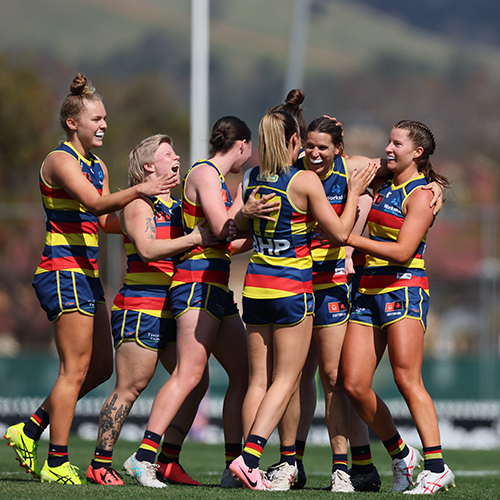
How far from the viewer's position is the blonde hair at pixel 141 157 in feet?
17.6

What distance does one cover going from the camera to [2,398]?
39.7ft

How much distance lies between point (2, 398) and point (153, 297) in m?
7.76

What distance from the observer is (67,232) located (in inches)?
210

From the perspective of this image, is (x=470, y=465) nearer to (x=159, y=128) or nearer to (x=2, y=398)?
(x=2, y=398)

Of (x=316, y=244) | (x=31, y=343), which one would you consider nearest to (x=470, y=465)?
(x=316, y=244)

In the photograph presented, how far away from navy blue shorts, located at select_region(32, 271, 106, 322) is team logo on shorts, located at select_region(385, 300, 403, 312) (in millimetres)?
1948

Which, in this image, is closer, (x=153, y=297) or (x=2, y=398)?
(x=153, y=297)

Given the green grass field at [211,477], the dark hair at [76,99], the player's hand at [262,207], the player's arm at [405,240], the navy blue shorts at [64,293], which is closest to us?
the green grass field at [211,477]

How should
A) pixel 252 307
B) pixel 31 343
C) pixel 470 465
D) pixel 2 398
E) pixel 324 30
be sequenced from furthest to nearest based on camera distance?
1. pixel 324 30
2. pixel 31 343
3. pixel 2 398
4. pixel 470 465
5. pixel 252 307

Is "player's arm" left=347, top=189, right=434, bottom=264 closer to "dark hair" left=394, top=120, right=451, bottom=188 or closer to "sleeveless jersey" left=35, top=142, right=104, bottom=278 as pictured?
"dark hair" left=394, top=120, right=451, bottom=188

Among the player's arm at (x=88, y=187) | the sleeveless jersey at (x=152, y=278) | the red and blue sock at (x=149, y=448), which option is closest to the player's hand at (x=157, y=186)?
the player's arm at (x=88, y=187)

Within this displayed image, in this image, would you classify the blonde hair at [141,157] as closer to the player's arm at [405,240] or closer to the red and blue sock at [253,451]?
the player's arm at [405,240]

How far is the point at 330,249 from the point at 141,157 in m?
1.43

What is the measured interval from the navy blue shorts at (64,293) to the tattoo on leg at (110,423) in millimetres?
635
